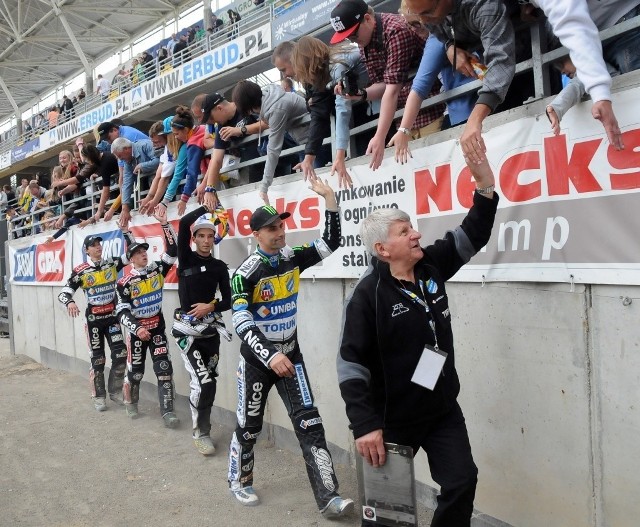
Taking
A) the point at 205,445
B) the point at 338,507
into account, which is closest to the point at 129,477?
the point at 205,445

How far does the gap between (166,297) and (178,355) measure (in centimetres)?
80

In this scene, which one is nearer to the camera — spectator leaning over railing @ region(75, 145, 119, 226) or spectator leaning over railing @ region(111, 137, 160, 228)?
spectator leaning over railing @ region(111, 137, 160, 228)

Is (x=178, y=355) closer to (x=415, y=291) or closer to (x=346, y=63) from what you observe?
(x=346, y=63)

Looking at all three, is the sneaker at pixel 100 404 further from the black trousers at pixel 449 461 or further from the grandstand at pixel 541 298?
the black trousers at pixel 449 461

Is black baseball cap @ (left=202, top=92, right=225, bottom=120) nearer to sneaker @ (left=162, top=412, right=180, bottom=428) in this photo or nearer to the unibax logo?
sneaker @ (left=162, top=412, right=180, bottom=428)

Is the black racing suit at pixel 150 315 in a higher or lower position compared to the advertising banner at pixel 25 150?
lower

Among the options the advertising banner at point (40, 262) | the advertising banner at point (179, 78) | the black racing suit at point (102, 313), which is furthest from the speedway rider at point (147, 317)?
the advertising banner at point (179, 78)

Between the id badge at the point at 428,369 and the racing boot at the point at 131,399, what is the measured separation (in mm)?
5640

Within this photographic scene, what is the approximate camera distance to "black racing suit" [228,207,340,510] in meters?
4.28

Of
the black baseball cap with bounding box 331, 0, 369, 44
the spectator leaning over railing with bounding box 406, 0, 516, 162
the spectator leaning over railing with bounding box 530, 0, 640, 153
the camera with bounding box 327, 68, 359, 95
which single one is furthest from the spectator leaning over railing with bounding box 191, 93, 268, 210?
the spectator leaning over railing with bounding box 530, 0, 640, 153

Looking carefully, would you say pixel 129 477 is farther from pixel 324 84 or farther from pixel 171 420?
pixel 324 84

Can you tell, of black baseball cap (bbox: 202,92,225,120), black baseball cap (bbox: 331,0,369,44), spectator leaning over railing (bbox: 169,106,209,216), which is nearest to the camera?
black baseball cap (bbox: 331,0,369,44)

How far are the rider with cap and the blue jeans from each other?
386cm

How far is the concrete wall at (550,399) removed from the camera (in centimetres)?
304
